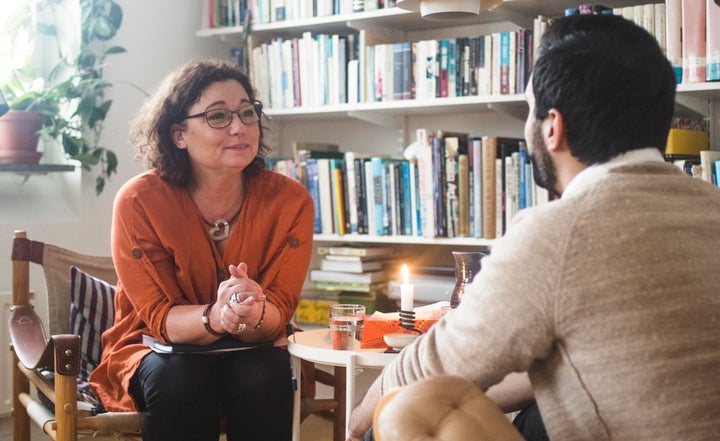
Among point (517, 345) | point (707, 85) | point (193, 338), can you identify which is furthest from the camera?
point (707, 85)

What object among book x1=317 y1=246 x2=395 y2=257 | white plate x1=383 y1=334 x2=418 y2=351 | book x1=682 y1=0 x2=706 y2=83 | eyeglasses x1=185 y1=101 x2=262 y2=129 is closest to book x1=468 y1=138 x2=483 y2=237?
book x1=317 y1=246 x2=395 y2=257

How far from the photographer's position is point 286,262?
206 cm

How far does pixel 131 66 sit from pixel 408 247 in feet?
3.97

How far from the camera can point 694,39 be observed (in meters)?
2.36

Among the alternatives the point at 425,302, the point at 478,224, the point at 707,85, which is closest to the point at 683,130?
the point at 707,85

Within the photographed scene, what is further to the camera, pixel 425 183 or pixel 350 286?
pixel 350 286

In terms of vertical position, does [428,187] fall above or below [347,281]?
above

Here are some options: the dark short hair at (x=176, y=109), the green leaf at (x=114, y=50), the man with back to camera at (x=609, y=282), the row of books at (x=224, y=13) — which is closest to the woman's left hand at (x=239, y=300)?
the dark short hair at (x=176, y=109)

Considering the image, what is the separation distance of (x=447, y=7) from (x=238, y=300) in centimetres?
78

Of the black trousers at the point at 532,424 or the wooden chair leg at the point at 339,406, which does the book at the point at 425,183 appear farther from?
the black trousers at the point at 532,424

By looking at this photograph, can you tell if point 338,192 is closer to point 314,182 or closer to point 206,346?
point 314,182

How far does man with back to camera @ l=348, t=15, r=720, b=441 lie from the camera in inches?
39.4

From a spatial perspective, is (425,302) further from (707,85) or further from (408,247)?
(707,85)

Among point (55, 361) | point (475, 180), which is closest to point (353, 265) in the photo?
point (475, 180)
